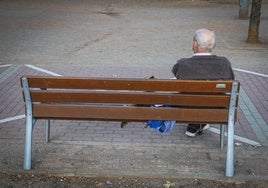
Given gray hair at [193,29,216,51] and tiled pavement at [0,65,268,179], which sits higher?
gray hair at [193,29,216,51]

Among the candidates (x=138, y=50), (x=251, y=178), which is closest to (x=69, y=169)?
(x=251, y=178)

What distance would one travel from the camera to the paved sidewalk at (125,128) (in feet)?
14.6

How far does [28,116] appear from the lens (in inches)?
171

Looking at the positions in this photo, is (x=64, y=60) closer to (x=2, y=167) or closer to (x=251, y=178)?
(x=2, y=167)

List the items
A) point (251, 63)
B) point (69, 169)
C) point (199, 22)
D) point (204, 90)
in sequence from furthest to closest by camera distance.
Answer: point (199, 22) → point (251, 63) → point (69, 169) → point (204, 90)

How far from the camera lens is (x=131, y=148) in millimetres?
4953

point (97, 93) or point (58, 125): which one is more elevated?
point (97, 93)

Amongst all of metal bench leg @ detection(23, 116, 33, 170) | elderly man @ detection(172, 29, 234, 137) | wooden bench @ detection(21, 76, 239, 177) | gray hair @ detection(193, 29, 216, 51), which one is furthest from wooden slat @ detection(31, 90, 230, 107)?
gray hair @ detection(193, 29, 216, 51)

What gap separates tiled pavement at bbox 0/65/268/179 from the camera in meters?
4.42

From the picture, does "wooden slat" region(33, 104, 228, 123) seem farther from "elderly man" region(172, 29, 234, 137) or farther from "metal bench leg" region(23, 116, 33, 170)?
"elderly man" region(172, 29, 234, 137)

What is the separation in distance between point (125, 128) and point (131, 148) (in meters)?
0.71

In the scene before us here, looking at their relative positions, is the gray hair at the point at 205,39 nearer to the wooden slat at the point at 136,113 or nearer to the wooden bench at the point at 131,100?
the wooden bench at the point at 131,100

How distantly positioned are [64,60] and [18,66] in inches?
47.7

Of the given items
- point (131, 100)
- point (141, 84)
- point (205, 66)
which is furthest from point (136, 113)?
point (205, 66)
